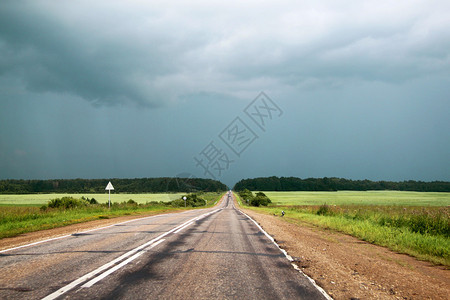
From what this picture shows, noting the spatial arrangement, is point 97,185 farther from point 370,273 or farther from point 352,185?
point 370,273

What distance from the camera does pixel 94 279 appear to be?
5066 millimetres

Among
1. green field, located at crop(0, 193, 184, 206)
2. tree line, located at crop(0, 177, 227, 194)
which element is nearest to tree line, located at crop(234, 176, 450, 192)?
tree line, located at crop(0, 177, 227, 194)

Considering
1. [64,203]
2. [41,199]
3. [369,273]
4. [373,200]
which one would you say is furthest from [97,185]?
[369,273]

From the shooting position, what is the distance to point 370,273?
6.54m

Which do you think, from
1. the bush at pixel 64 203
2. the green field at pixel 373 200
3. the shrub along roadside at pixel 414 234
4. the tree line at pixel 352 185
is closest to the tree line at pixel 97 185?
the green field at pixel 373 200

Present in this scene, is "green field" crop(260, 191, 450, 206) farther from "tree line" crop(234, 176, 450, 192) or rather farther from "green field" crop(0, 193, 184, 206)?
"tree line" crop(234, 176, 450, 192)

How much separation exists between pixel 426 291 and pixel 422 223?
10.6m

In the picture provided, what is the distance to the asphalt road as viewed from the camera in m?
4.53

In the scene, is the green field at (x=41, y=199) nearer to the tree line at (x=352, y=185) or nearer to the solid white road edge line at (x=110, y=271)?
the solid white road edge line at (x=110, y=271)

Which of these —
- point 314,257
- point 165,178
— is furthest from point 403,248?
point 165,178

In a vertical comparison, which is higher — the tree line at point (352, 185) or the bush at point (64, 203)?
the bush at point (64, 203)

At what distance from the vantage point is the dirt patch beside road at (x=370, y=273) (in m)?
5.20

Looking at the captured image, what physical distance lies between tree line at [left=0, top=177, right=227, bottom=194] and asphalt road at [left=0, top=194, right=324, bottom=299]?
386 ft

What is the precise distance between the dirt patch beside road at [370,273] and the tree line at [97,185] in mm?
117781
